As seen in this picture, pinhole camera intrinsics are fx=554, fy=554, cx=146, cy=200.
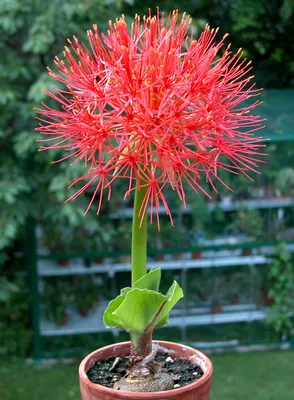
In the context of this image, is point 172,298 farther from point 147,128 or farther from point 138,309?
point 147,128

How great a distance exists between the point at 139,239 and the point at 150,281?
3.2 inches

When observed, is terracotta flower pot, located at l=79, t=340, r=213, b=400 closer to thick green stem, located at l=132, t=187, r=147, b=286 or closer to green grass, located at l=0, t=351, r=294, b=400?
→ thick green stem, located at l=132, t=187, r=147, b=286

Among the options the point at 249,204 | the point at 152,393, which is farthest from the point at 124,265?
the point at 152,393

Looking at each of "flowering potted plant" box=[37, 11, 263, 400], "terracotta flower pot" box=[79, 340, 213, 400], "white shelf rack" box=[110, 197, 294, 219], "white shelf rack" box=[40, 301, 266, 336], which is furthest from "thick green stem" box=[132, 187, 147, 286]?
"white shelf rack" box=[40, 301, 266, 336]

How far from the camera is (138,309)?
982 mm

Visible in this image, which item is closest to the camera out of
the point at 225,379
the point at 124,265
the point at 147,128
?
Answer: the point at 147,128

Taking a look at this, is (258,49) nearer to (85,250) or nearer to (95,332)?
(85,250)

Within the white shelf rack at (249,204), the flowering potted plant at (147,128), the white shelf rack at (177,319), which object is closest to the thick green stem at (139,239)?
the flowering potted plant at (147,128)

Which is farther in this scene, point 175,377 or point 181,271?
point 181,271

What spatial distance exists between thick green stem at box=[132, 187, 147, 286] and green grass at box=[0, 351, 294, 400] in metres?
2.36

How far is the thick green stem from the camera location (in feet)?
3.23

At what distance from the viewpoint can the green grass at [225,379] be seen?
317 cm

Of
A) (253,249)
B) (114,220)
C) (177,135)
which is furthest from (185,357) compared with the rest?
(253,249)

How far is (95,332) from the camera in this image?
3.63m
